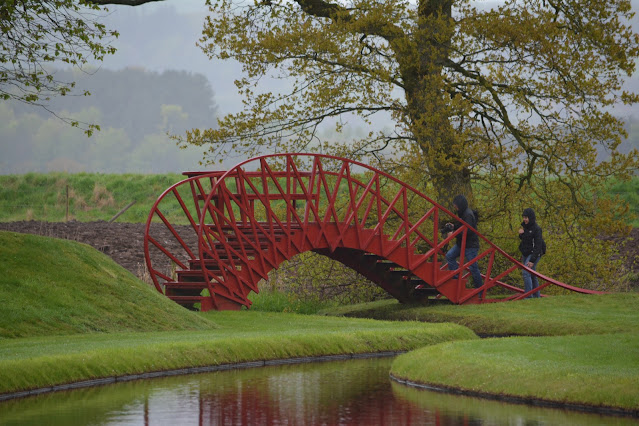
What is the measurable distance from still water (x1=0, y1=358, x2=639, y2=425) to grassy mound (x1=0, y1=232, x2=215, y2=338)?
381cm

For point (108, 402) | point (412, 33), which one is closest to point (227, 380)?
point (108, 402)

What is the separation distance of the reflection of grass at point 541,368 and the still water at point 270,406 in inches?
14.8

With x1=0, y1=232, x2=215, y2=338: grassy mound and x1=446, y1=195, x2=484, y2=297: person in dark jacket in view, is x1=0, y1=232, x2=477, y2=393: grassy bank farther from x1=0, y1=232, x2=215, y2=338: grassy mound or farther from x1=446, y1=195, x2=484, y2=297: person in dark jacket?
x1=446, y1=195, x2=484, y2=297: person in dark jacket

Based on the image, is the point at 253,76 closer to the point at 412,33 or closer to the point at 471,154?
the point at 412,33

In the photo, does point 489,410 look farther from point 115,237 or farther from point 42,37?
point 115,237

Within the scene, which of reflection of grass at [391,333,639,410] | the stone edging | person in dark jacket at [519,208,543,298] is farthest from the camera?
person in dark jacket at [519,208,543,298]

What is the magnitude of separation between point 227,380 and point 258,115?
13.6 m

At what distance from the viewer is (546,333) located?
18844mm

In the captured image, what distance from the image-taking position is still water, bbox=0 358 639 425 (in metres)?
9.81

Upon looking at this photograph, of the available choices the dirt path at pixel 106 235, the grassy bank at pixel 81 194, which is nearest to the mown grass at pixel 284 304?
the dirt path at pixel 106 235

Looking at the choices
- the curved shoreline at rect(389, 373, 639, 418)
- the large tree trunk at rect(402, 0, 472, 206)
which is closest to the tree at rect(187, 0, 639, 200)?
the large tree trunk at rect(402, 0, 472, 206)

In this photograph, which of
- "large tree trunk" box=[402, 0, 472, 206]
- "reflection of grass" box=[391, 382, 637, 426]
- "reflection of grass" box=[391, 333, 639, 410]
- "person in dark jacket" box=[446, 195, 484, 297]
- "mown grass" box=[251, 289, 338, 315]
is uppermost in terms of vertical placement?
"large tree trunk" box=[402, 0, 472, 206]

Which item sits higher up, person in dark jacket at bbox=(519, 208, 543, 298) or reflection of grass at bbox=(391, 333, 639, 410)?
person in dark jacket at bbox=(519, 208, 543, 298)

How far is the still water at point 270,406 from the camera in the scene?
9.81 m
